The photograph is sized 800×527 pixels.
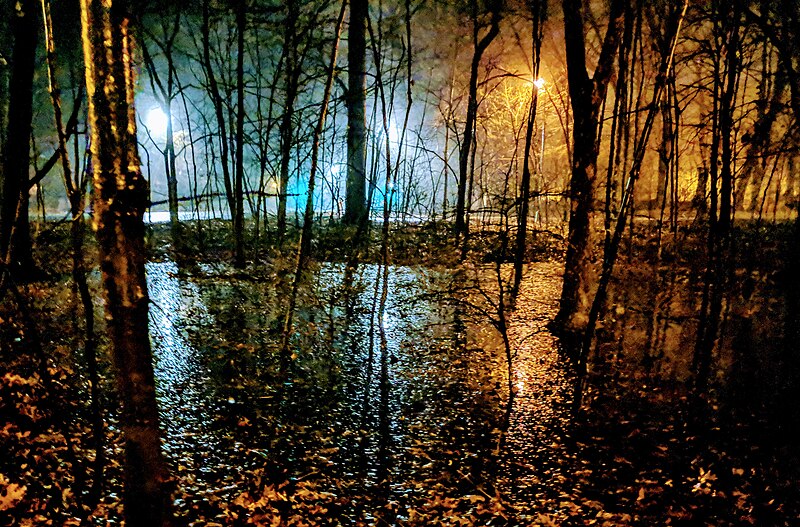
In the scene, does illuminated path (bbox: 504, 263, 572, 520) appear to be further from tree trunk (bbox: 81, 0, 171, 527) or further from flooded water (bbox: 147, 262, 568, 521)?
tree trunk (bbox: 81, 0, 171, 527)

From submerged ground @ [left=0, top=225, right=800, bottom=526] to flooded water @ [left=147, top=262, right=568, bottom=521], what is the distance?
0.02 m

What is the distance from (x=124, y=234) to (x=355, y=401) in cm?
371

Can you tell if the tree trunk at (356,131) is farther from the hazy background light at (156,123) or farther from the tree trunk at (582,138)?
the hazy background light at (156,123)

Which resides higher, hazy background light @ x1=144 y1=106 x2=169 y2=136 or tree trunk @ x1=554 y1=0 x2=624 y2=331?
hazy background light @ x1=144 y1=106 x2=169 y2=136

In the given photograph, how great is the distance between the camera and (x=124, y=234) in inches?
94.9

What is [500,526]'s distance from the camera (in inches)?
141

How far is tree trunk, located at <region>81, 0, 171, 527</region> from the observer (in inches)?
91.5

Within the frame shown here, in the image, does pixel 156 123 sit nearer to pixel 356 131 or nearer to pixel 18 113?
pixel 356 131

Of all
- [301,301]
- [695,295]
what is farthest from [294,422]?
[695,295]

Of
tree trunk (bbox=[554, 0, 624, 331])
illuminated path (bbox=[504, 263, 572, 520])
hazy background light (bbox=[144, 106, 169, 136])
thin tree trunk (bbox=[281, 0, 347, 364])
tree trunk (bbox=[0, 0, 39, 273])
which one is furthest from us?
hazy background light (bbox=[144, 106, 169, 136])

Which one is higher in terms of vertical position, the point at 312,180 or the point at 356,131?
the point at 356,131

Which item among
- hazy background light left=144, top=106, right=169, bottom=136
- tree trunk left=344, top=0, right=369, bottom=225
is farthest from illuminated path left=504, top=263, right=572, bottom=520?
hazy background light left=144, top=106, right=169, bottom=136

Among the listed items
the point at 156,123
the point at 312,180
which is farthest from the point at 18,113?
the point at 156,123

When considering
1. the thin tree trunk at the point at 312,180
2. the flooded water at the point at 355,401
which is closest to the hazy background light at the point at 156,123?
the flooded water at the point at 355,401
